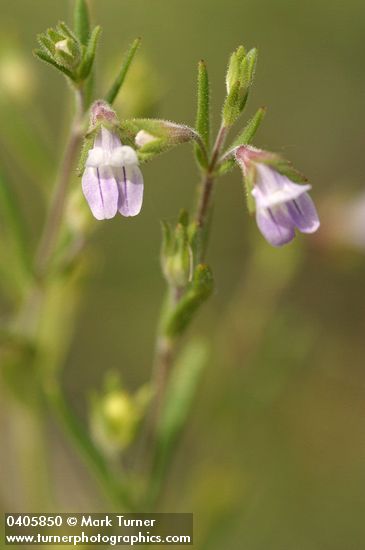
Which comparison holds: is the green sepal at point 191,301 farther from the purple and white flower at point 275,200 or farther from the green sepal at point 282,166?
the green sepal at point 282,166

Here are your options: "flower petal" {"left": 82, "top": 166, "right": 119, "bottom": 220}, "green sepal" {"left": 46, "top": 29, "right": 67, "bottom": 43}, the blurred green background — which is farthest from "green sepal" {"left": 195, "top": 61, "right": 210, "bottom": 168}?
the blurred green background

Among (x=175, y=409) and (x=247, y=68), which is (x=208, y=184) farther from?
(x=175, y=409)

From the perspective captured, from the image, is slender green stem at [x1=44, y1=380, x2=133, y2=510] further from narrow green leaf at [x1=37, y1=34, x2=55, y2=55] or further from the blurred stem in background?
narrow green leaf at [x1=37, y1=34, x2=55, y2=55]

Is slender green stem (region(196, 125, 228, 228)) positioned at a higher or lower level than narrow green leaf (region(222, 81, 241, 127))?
lower

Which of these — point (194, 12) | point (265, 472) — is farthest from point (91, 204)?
point (194, 12)

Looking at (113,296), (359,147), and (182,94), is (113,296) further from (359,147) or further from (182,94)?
(359,147)

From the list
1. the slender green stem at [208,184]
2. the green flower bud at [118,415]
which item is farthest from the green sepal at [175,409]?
the slender green stem at [208,184]

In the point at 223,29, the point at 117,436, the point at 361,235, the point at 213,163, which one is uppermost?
the point at 223,29
